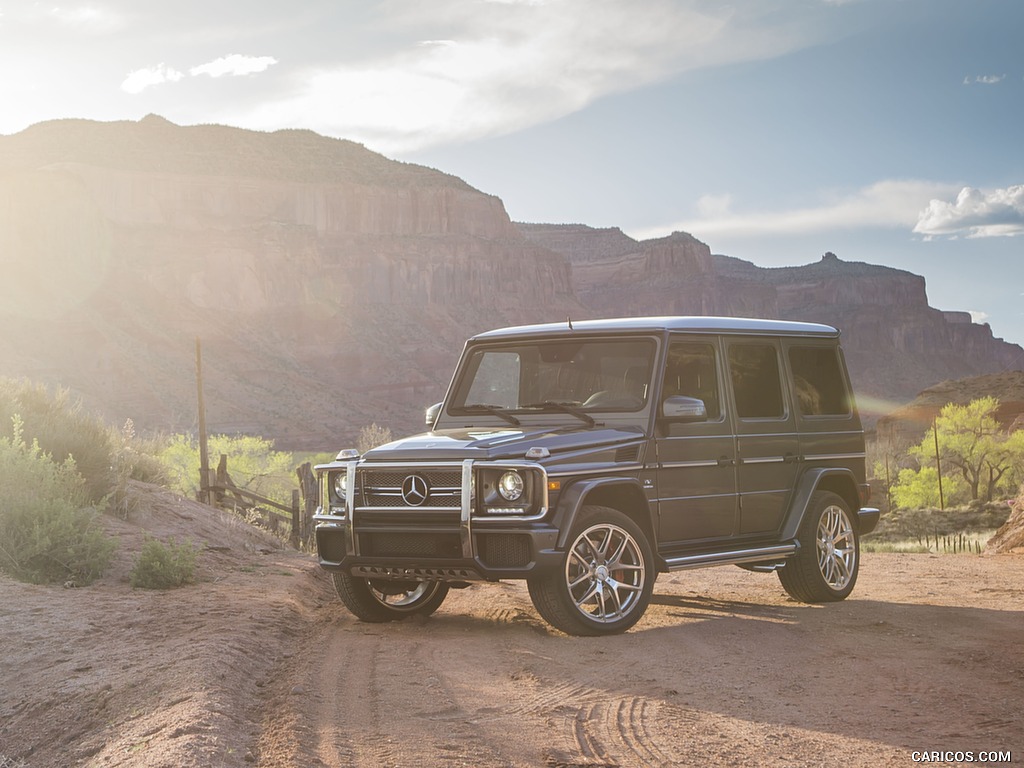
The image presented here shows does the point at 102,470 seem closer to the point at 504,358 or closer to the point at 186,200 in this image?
the point at 504,358

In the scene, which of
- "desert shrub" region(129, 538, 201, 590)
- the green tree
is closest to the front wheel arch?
"desert shrub" region(129, 538, 201, 590)

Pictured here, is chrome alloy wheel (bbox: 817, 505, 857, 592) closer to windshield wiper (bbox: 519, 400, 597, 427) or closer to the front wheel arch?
the front wheel arch

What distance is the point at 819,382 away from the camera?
1078cm

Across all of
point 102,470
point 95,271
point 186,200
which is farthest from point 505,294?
point 102,470

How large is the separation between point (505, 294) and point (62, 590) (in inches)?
6816

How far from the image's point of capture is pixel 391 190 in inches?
7195

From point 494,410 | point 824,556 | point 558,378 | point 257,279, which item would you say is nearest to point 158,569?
point 494,410

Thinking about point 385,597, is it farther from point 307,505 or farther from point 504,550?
point 307,505

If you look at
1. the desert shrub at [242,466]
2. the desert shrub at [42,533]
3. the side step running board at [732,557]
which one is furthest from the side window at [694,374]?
the desert shrub at [242,466]

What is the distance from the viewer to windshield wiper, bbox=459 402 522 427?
358 inches

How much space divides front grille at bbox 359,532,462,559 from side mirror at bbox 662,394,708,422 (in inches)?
74.0

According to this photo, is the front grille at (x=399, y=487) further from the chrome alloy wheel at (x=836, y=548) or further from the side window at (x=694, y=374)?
the chrome alloy wheel at (x=836, y=548)

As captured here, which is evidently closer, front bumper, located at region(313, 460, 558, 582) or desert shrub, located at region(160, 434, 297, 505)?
front bumper, located at region(313, 460, 558, 582)

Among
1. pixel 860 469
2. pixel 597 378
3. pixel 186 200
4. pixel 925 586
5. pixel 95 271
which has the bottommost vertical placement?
pixel 925 586
